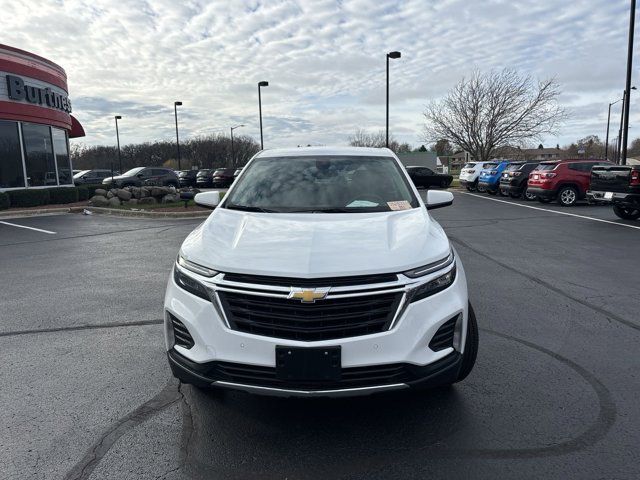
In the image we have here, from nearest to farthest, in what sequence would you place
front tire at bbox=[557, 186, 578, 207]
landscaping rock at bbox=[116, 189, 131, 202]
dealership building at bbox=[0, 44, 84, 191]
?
front tire at bbox=[557, 186, 578, 207]
dealership building at bbox=[0, 44, 84, 191]
landscaping rock at bbox=[116, 189, 131, 202]

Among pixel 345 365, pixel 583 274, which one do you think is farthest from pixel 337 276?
pixel 583 274

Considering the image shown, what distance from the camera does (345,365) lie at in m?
2.59

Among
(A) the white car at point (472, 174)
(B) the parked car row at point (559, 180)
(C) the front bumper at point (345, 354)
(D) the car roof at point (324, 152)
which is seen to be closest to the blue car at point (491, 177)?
(A) the white car at point (472, 174)

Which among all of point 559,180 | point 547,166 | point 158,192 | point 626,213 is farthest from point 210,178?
point 626,213

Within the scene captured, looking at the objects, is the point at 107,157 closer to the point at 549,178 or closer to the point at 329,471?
Result: the point at 549,178

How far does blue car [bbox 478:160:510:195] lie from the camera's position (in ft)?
80.3

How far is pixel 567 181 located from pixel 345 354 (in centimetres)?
1827

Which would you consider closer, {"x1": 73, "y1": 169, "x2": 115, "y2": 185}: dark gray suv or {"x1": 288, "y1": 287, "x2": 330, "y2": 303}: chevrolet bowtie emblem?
{"x1": 288, "y1": 287, "x2": 330, "y2": 303}: chevrolet bowtie emblem

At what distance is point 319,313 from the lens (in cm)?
262

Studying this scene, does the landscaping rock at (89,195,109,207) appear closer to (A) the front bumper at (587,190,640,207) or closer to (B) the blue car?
(A) the front bumper at (587,190,640,207)

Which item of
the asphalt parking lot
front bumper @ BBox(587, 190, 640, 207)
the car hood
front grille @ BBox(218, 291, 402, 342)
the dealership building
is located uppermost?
the dealership building

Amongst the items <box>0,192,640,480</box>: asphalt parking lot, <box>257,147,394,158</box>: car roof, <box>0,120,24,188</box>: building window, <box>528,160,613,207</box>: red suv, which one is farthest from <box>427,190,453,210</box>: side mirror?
<box>0,120,24,188</box>: building window

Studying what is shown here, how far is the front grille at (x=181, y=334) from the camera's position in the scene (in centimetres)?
284

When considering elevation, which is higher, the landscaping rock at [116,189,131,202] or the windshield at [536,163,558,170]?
the windshield at [536,163,558,170]
